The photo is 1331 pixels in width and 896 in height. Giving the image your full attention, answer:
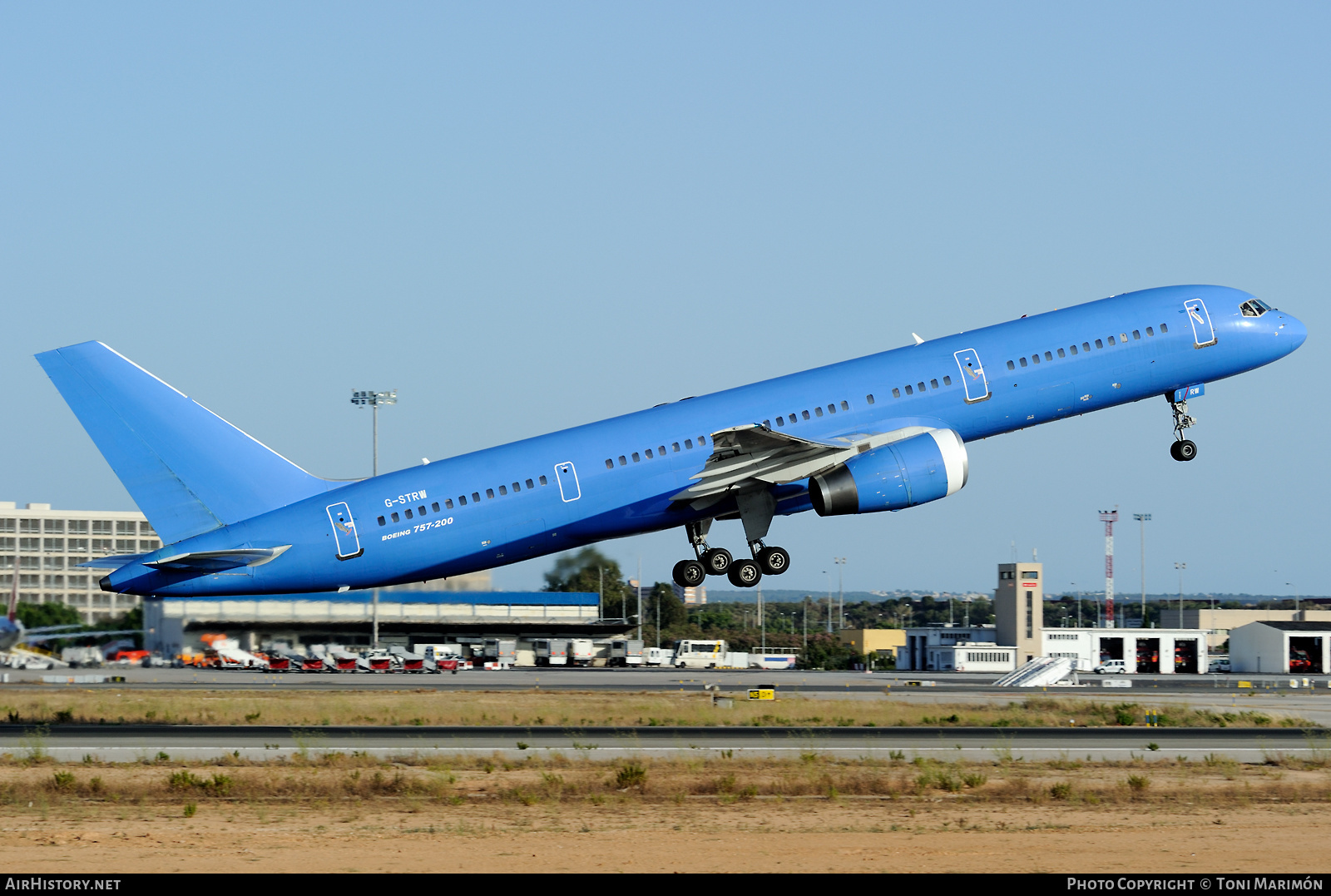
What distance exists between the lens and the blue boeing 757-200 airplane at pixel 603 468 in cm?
3906

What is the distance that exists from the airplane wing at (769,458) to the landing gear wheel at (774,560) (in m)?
2.58

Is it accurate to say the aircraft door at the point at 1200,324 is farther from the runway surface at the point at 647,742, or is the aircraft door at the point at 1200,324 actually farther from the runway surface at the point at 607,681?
the runway surface at the point at 607,681

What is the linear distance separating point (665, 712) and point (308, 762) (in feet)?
71.4

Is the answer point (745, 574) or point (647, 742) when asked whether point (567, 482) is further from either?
point (647, 742)

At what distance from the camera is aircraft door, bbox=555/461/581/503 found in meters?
40.3

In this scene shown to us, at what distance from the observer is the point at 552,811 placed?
29.0 meters

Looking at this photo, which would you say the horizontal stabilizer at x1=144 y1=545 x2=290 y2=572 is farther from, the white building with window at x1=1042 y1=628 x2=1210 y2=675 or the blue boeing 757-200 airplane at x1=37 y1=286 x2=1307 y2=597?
the white building with window at x1=1042 y1=628 x2=1210 y2=675

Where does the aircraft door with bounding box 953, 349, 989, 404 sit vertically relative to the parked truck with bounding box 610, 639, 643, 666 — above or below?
above

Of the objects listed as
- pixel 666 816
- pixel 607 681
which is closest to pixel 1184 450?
pixel 666 816

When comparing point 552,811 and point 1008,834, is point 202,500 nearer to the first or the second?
point 552,811

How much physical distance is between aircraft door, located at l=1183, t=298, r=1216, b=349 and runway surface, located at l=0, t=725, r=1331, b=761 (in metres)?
12.4

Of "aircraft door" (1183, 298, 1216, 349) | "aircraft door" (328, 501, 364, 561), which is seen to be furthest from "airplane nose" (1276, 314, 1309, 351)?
"aircraft door" (328, 501, 364, 561)

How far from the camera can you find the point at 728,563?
43.6 metres
